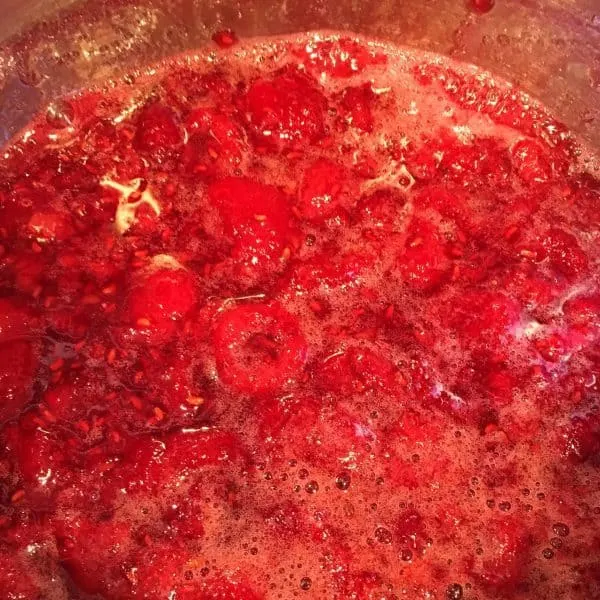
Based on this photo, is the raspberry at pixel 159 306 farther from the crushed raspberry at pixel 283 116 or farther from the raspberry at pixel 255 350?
the crushed raspberry at pixel 283 116

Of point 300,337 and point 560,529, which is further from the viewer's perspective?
point 300,337

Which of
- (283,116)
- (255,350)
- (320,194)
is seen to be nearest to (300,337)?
(255,350)

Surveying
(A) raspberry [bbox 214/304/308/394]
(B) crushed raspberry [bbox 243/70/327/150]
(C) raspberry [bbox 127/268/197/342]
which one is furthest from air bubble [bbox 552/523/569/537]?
(B) crushed raspberry [bbox 243/70/327/150]

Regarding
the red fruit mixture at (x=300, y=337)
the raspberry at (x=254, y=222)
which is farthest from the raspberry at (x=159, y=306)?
the raspberry at (x=254, y=222)

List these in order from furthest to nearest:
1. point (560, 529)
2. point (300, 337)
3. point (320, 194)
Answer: point (320, 194) → point (300, 337) → point (560, 529)

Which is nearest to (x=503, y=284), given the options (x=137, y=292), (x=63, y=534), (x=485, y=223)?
(x=485, y=223)

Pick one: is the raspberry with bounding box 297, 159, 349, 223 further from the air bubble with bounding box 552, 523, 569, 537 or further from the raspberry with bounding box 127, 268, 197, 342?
the air bubble with bounding box 552, 523, 569, 537

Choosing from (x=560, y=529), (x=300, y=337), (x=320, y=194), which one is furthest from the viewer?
(x=320, y=194)

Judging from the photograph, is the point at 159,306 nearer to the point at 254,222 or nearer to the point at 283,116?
the point at 254,222
